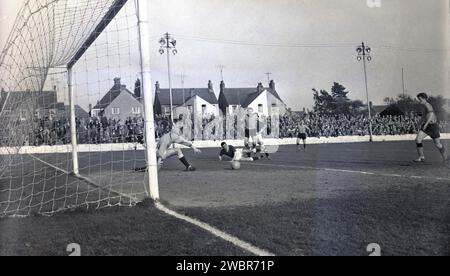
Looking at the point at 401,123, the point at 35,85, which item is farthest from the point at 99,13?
the point at 401,123

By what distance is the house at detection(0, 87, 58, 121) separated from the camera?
7.59 m

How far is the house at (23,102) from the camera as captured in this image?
759 cm

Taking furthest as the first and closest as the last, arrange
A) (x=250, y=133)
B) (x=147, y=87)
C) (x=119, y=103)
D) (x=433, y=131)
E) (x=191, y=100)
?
(x=191, y=100), (x=119, y=103), (x=250, y=133), (x=433, y=131), (x=147, y=87)

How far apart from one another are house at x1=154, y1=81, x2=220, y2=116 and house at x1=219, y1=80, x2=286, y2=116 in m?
1.24

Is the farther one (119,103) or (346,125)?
(346,125)

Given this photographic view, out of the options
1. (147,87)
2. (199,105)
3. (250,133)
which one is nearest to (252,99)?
(199,105)

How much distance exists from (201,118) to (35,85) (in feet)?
85.7

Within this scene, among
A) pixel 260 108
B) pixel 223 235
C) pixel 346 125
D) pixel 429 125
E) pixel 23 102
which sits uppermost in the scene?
pixel 260 108

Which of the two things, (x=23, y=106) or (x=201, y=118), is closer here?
(x=23, y=106)

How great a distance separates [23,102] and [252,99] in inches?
1568

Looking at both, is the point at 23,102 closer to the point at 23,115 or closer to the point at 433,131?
the point at 23,115

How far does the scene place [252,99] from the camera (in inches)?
1860
